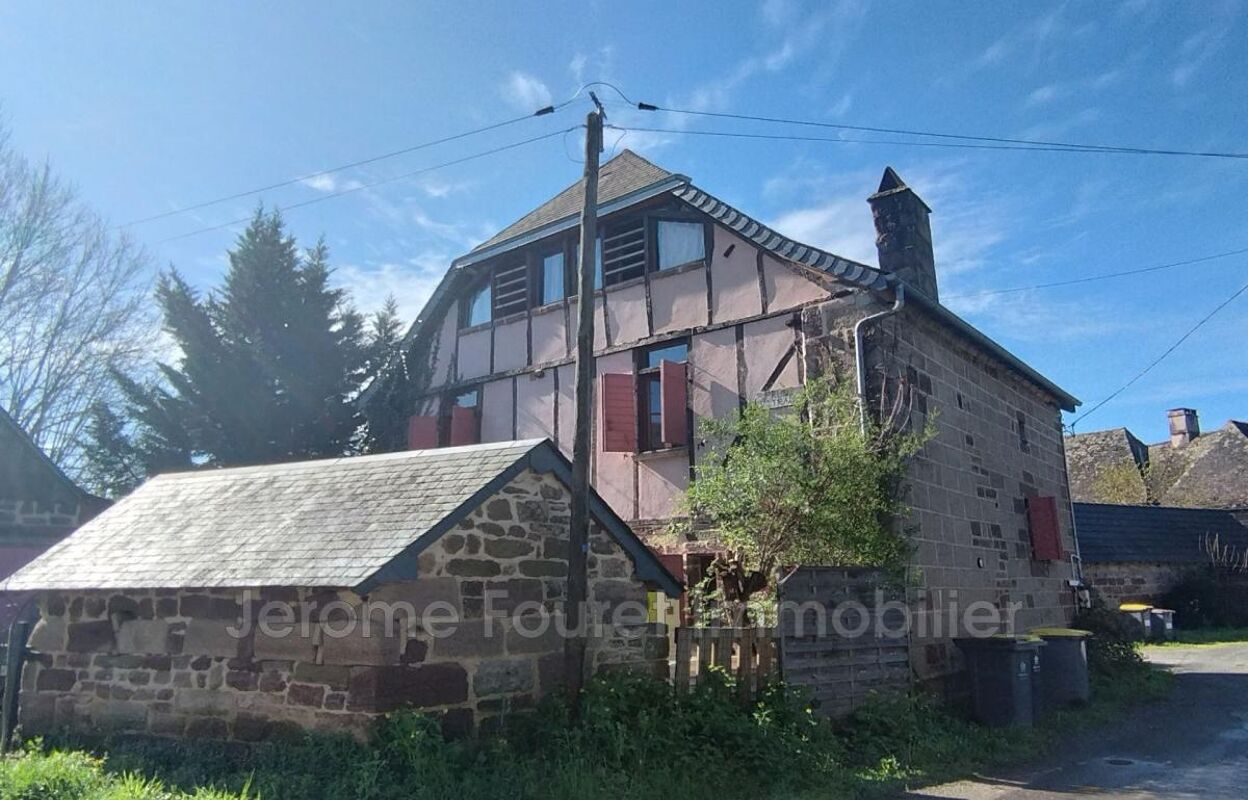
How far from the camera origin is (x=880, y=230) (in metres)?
11.8

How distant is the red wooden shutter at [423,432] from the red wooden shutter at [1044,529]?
9.88 m

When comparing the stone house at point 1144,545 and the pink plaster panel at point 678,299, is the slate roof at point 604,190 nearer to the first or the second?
the pink plaster panel at point 678,299

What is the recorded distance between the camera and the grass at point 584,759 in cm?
562

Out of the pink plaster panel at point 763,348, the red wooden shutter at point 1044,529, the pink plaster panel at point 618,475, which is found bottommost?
the red wooden shutter at point 1044,529

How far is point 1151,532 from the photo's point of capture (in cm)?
A: 2177

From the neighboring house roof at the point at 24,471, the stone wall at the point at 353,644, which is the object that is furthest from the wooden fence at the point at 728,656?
the neighboring house roof at the point at 24,471

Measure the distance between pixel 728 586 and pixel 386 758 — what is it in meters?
4.39

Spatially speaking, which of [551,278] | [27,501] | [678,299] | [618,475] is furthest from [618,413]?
[27,501]

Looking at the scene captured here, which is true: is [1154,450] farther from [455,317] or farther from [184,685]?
[184,685]

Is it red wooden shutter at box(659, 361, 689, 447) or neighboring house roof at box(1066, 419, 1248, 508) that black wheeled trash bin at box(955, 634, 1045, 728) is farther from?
neighboring house roof at box(1066, 419, 1248, 508)

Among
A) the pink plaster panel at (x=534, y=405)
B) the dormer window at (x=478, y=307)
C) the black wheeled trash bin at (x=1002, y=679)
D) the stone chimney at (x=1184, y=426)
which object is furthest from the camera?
the stone chimney at (x=1184, y=426)

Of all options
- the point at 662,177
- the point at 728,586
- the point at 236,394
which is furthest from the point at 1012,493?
the point at 236,394

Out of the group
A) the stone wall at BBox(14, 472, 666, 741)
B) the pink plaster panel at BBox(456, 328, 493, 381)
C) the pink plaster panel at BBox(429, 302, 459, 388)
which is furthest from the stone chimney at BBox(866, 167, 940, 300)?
the pink plaster panel at BBox(429, 302, 459, 388)

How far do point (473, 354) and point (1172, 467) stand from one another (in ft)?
85.1
